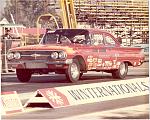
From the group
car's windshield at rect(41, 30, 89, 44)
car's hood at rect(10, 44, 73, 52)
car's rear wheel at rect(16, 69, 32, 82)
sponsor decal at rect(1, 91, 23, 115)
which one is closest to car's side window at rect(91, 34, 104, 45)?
car's windshield at rect(41, 30, 89, 44)

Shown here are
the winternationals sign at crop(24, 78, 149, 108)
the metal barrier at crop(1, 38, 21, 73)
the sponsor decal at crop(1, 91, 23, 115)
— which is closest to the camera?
the sponsor decal at crop(1, 91, 23, 115)

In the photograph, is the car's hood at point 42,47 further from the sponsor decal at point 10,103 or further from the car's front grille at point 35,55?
the sponsor decal at point 10,103

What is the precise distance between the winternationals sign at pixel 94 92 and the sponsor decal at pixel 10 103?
317 millimetres

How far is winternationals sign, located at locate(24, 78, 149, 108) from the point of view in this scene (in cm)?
946

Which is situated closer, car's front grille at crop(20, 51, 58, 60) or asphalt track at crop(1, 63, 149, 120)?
asphalt track at crop(1, 63, 149, 120)

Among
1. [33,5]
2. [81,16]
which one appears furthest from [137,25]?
[33,5]

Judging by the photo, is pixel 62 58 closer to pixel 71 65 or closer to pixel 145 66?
pixel 71 65

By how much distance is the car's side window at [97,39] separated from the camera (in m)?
10.0

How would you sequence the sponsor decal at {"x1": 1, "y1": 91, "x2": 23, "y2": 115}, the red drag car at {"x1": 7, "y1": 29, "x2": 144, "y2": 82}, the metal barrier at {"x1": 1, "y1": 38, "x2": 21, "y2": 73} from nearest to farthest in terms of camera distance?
the sponsor decal at {"x1": 1, "y1": 91, "x2": 23, "y2": 115}, the metal barrier at {"x1": 1, "y1": 38, "x2": 21, "y2": 73}, the red drag car at {"x1": 7, "y1": 29, "x2": 144, "y2": 82}

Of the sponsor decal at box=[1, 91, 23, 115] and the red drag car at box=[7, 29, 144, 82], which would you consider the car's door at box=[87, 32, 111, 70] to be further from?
the sponsor decal at box=[1, 91, 23, 115]

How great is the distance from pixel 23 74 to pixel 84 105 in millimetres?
1056

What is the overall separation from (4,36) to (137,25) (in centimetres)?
182

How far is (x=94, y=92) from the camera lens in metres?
9.65

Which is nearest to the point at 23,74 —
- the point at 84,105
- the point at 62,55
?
the point at 62,55
